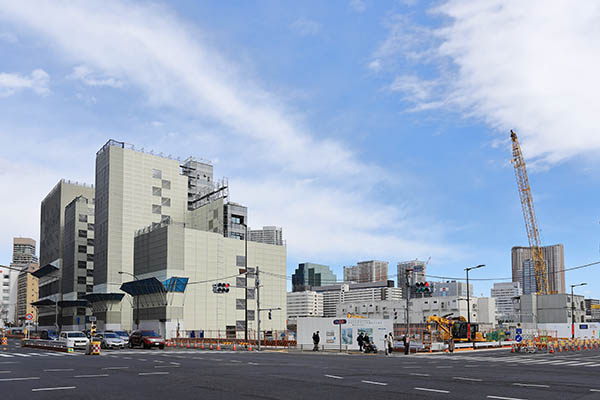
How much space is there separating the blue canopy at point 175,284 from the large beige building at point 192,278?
0.80 feet

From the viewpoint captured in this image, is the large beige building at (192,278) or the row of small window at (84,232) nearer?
the large beige building at (192,278)

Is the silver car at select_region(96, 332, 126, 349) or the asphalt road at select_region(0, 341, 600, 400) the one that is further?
the silver car at select_region(96, 332, 126, 349)

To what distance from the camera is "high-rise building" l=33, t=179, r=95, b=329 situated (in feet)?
479

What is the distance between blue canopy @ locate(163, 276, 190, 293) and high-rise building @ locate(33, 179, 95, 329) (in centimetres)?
4942

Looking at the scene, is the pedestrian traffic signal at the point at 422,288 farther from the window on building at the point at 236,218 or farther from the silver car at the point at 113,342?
the window on building at the point at 236,218

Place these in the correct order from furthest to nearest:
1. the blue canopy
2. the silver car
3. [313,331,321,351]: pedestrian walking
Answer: the blue canopy → [313,331,321,351]: pedestrian walking → the silver car

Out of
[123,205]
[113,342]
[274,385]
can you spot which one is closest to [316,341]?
[113,342]

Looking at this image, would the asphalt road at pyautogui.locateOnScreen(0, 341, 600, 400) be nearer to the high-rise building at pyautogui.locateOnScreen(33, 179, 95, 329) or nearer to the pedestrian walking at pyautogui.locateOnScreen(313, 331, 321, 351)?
the pedestrian walking at pyautogui.locateOnScreen(313, 331, 321, 351)

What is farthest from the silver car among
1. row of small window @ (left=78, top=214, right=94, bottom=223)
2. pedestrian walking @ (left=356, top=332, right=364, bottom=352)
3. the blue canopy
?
row of small window @ (left=78, top=214, right=94, bottom=223)

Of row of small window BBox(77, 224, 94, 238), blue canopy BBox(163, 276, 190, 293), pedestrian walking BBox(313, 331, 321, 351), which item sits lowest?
pedestrian walking BBox(313, 331, 321, 351)

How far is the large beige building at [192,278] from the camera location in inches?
3932

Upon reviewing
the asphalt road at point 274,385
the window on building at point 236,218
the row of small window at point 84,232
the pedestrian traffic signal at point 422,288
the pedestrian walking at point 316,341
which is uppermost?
the window on building at point 236,218

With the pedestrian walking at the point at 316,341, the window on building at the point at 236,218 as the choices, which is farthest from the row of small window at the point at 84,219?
the pedestrian walking at the point at 316,341

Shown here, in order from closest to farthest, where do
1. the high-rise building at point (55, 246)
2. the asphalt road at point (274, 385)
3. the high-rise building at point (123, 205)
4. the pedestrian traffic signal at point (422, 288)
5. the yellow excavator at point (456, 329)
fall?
the asphalt road at point (274, 385), the pedestrian traffic signal at point (422, 288), the yellow excavator at point (456, 329), the high-rise building at point (123, 205), the high-rise building at point (55, 246)
